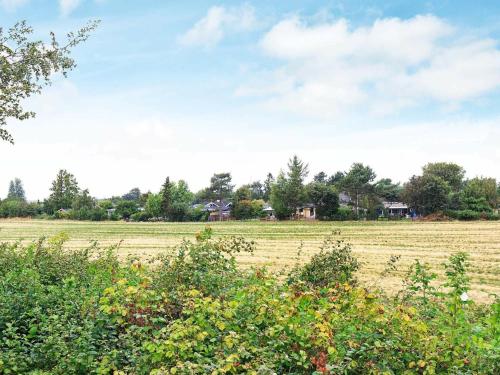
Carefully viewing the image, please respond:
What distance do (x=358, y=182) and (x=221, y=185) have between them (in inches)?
1194

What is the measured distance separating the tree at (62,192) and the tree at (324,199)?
6154 cm

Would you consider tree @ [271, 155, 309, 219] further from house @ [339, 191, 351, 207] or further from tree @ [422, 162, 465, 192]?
tree @ [422, 162, 465, 192]

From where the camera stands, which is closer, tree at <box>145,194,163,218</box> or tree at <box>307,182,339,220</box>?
tree at <box>307,182,339,220</box>

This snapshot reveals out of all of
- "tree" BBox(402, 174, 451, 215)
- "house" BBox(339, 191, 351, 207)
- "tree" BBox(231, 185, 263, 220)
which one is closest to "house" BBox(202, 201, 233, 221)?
"tree" BBox(231, 185, 263, 220)

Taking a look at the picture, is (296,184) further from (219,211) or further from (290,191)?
(219,211)

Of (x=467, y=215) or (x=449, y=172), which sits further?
(x=449, y=172)

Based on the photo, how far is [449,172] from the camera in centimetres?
9669

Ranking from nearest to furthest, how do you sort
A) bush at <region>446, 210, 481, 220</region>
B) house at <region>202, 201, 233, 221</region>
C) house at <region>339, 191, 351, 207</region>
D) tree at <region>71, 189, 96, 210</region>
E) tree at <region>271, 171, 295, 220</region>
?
1. bush at <region>446, 210, 481, 220</region>
2. tree at <region>271, 171, 295, 220</region>
3. house at <region>339, 191, 351, 207</region>
4. house at <region>202, 201, 233, 221</region>
5. tree at <region>71, 189, 96, 210</region>

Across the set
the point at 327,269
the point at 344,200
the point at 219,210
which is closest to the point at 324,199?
the point at 344,200

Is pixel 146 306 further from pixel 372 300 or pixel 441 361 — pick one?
pixel 441 361

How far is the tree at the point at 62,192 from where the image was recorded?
10525cm

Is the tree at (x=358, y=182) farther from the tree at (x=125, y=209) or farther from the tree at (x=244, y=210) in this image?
the tree at (x=125, y=209)

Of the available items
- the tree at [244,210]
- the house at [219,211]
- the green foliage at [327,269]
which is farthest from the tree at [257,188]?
the green foliage at [327,269]

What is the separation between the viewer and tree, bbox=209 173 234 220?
92.5 metres
